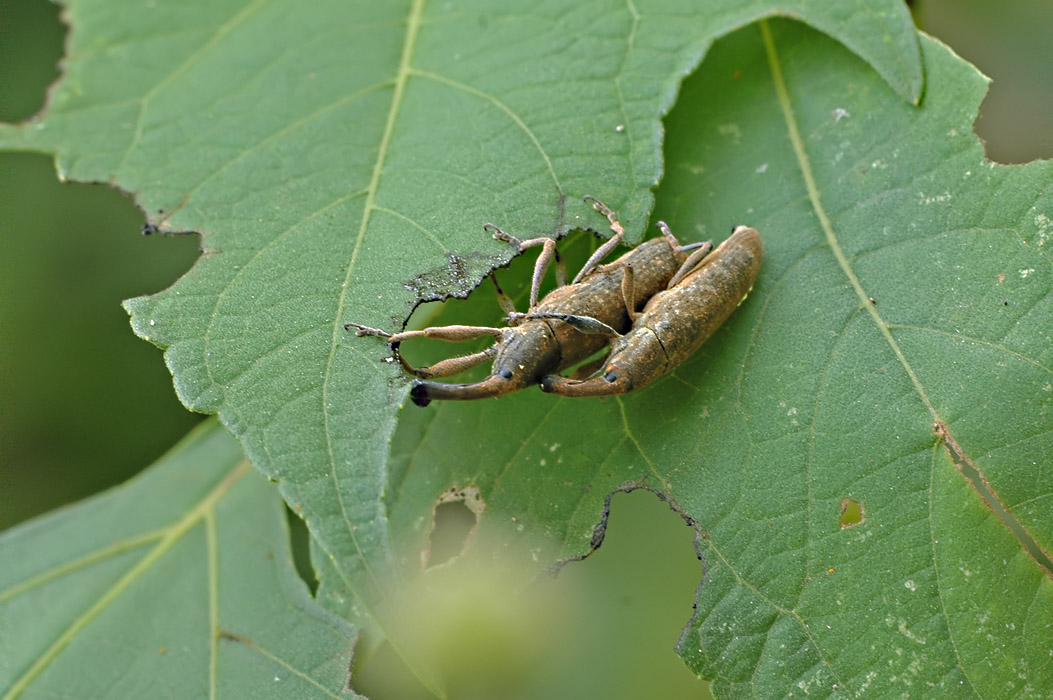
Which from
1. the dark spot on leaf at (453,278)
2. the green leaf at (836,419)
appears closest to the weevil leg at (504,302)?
the green leaf at (836,419)

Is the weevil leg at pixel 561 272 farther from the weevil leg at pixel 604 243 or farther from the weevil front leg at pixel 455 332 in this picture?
the weevil front leg at pixel 455 332

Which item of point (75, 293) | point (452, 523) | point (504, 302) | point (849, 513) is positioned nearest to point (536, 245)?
point (504, 302)

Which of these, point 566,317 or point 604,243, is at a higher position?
point 604,243

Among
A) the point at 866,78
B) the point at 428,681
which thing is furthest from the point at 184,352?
the point at 866,78

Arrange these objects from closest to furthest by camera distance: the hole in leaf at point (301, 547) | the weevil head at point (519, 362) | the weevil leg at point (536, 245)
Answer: the weevil leg at point (536, 245) < the weevil head at point (519, 362) < the hole in leaf at point (301, 547)

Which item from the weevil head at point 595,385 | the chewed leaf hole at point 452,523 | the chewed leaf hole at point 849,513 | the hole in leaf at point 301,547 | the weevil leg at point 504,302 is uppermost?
the weevil leg at point 504,302

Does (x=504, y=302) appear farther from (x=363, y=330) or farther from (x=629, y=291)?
(x=363, y=330)
